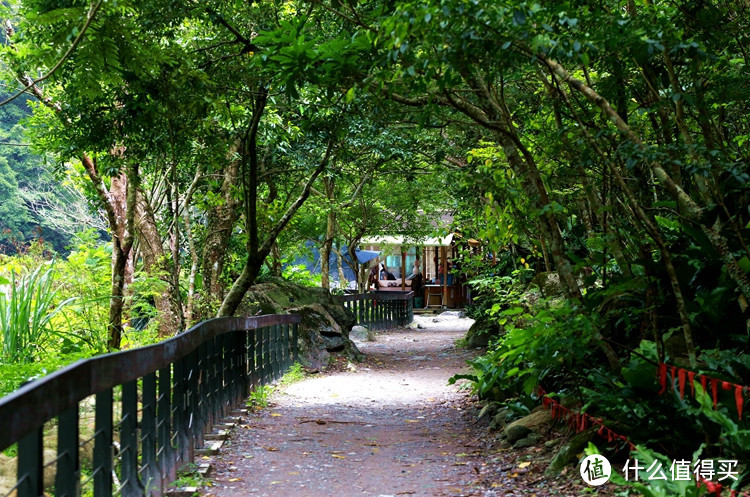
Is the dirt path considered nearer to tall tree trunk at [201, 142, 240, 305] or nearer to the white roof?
tall tree trunk at [201, 142, 240, 305]

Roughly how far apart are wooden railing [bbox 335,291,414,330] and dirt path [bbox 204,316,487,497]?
29.3 ft

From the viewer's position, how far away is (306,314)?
14.5 meters

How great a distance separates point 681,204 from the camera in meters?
5.09

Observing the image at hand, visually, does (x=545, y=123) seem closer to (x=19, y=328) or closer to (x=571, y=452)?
(x=571, y=452)

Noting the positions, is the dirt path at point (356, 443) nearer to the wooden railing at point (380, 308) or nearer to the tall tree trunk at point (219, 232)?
the tall tree trunk at point (219, 232)

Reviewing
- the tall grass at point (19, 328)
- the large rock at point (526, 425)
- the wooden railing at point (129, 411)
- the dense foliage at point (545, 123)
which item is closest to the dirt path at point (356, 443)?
the large rock at point (526, 425)

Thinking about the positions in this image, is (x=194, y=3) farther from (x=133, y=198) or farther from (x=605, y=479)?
(x=605, y=479)

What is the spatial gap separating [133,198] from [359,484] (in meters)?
4.45

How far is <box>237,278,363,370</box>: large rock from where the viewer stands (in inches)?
530

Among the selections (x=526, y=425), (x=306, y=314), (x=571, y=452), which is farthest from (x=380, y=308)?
(x=571, y=452)

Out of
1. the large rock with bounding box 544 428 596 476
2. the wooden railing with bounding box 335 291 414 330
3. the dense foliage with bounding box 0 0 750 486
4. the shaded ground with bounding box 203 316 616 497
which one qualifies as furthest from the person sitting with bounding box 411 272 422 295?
the large rock with bounding box 544 428 596 476

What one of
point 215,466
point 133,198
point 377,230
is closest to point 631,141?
point 215,466

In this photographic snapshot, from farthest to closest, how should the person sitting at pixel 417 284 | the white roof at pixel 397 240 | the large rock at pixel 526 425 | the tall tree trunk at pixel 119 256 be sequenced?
the person sitting at pixel 417 284
the white roof at pixel 397 240
the tall tree trunk at pixel 119 256
the large rock at pixel 526 425

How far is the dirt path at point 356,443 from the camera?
5.21 m
